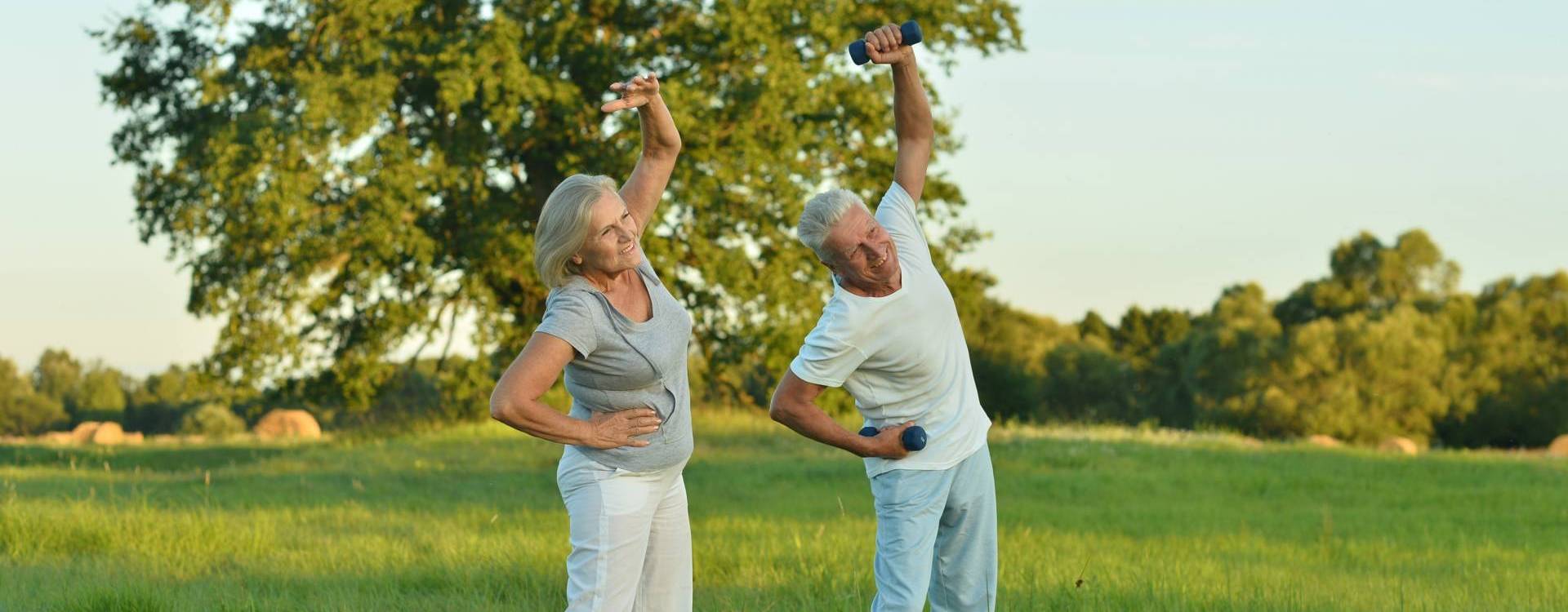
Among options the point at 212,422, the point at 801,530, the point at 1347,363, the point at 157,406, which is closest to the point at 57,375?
the point at 157,406

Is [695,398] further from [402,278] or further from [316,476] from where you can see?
[316,476]

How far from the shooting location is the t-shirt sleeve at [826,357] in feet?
16.6

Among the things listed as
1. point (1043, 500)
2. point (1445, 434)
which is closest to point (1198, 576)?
point (1043, 500)

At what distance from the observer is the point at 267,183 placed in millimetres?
21766

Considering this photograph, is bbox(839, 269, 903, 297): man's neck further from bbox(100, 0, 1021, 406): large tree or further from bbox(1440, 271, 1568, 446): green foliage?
bbox(1440, 271, 1568, 446): green foliage

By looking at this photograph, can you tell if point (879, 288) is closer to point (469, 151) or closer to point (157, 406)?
point (469, 151)

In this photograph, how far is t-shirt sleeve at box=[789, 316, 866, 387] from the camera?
5055 mm

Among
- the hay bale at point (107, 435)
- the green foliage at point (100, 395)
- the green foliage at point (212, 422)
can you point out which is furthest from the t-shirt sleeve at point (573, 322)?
the green foliage at point (100, 395)

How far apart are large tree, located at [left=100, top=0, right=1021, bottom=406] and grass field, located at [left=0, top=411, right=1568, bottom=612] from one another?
3083 millimetres

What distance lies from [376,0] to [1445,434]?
39132mm

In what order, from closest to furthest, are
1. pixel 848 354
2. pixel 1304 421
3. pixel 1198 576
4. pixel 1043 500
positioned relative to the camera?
pixel 848 354 → pixel 1198 576 → pixel 1043 500 → pixel 1304 421

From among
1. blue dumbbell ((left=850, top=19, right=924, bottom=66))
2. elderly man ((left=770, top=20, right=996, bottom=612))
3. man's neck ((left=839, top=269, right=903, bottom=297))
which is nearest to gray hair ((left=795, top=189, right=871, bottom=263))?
elderly man ((left=770, top=20, right=996, bottom=612))

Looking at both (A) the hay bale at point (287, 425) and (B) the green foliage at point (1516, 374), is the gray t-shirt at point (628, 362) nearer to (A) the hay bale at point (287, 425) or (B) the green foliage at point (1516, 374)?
(A) the hay bale at point (287, 425)

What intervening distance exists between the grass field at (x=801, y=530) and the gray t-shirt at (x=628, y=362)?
8.73 ft
